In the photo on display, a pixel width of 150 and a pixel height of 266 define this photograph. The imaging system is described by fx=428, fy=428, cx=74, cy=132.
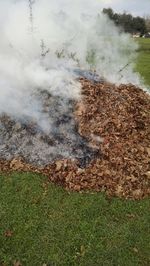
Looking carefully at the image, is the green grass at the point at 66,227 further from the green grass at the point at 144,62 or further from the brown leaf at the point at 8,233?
the green grass at the point at 144,62

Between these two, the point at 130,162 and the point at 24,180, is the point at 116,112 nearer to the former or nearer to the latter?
the point at 130,162

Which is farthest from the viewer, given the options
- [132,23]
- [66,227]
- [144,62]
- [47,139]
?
[132,23]

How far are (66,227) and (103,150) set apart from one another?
3529 millimetres

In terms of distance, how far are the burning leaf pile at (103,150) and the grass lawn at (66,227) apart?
52 centimetres

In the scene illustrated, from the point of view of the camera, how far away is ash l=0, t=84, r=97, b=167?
14000 mm

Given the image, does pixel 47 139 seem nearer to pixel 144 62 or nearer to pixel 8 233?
pixel 8 233

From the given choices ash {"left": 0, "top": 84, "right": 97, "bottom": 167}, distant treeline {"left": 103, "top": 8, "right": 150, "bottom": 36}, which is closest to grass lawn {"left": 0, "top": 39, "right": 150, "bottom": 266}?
ash {"left": 0, "top": 84, "right": 97, "bottom": 167}

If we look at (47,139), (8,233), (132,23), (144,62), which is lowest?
(8,233)

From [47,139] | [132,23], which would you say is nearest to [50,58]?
[47,139]

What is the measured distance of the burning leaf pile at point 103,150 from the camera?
43.2ft

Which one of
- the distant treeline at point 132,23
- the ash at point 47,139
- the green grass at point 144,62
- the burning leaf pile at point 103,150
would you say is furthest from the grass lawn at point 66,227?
the distant treeline at point 132,23

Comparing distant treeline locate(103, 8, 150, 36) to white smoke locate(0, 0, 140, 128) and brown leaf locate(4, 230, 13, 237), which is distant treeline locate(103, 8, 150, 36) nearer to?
white smoke locate(0, 0, 140, 128)

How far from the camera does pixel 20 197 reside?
12383 millimetres

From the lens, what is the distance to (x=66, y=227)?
448 inches
